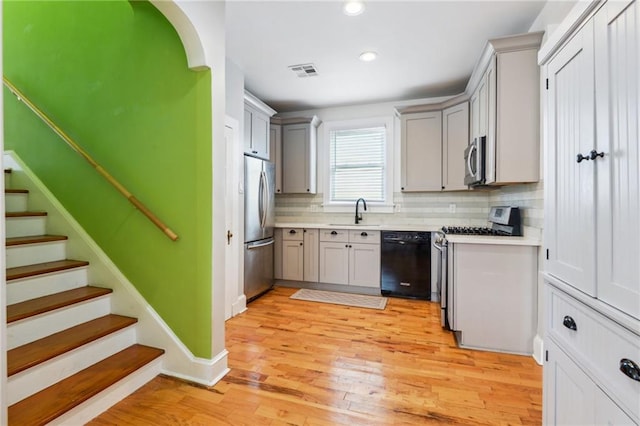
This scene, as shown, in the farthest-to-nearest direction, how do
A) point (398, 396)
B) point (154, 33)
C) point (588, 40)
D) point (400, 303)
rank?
point (400, 303) < point (154, 33) < point (398, 396) < point (588, 40)

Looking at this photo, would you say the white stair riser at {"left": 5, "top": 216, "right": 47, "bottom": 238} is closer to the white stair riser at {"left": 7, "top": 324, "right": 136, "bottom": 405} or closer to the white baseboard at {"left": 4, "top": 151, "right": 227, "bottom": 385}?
the white baseboard at {"left": 4, "top": 151, "right": 227, "bottom": 385}

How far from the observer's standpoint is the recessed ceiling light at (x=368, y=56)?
305 centimetres

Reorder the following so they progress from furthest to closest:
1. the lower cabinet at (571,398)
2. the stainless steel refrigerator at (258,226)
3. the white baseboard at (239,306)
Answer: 1. the stainless steel refrigerator at (258,226)
2. the white baseboard at (239,306)
3. the lower cabinet at (571,398)

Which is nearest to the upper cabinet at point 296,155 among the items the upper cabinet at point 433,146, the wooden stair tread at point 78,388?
the upper cabinet at point 433,146

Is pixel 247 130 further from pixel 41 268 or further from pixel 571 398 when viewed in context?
pixel 571 398

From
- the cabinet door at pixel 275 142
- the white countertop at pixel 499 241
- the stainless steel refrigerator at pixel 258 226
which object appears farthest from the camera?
the cabinet door at pixel 275 142

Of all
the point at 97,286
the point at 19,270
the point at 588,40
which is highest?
the point at 588,40

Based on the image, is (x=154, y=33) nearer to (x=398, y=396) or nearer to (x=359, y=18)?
(x=359, y=18)

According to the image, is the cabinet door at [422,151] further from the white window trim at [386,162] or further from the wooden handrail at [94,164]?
the wooden handrail at [94,164]

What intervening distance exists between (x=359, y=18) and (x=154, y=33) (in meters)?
1.56

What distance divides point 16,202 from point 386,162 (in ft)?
13.3

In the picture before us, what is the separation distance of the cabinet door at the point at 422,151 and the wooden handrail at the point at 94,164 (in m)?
3.13

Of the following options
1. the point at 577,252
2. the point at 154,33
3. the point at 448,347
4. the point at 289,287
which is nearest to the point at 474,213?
the point at 448,347

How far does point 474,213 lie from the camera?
4074 millimetres
